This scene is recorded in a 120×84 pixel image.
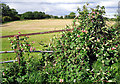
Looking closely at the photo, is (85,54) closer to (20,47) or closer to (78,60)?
(78,60)

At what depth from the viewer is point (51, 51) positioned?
3955 mm

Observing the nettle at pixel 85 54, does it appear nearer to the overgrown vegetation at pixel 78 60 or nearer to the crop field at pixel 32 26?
the overgrown vegetation at pixel 78 60

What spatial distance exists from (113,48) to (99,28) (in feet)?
2.40

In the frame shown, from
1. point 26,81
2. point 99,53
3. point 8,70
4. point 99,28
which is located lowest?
point 26,81

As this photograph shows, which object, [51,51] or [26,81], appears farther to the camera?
[51,51]

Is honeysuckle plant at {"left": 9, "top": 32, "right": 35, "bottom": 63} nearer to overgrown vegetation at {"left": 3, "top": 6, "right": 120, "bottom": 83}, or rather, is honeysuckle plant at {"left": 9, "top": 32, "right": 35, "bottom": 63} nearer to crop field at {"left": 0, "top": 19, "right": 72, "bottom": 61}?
overgrown vegetation at {"left": 3, "top": 6, "right": 120, "bottom": 83}

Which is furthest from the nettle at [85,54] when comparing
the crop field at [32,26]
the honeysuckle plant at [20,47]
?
the crop field at [32,26]

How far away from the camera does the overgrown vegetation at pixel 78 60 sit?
362cm

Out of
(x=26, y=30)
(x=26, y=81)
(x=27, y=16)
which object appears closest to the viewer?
(x=26, y=81)

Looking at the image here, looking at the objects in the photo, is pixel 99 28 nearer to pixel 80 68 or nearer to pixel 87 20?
pixel 87 20

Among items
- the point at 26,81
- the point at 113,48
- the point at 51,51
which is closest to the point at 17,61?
the point at 26,81

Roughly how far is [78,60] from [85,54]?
0.25 meters

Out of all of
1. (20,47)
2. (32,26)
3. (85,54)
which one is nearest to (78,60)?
(85,54)

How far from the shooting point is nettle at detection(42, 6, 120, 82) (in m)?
3.64
